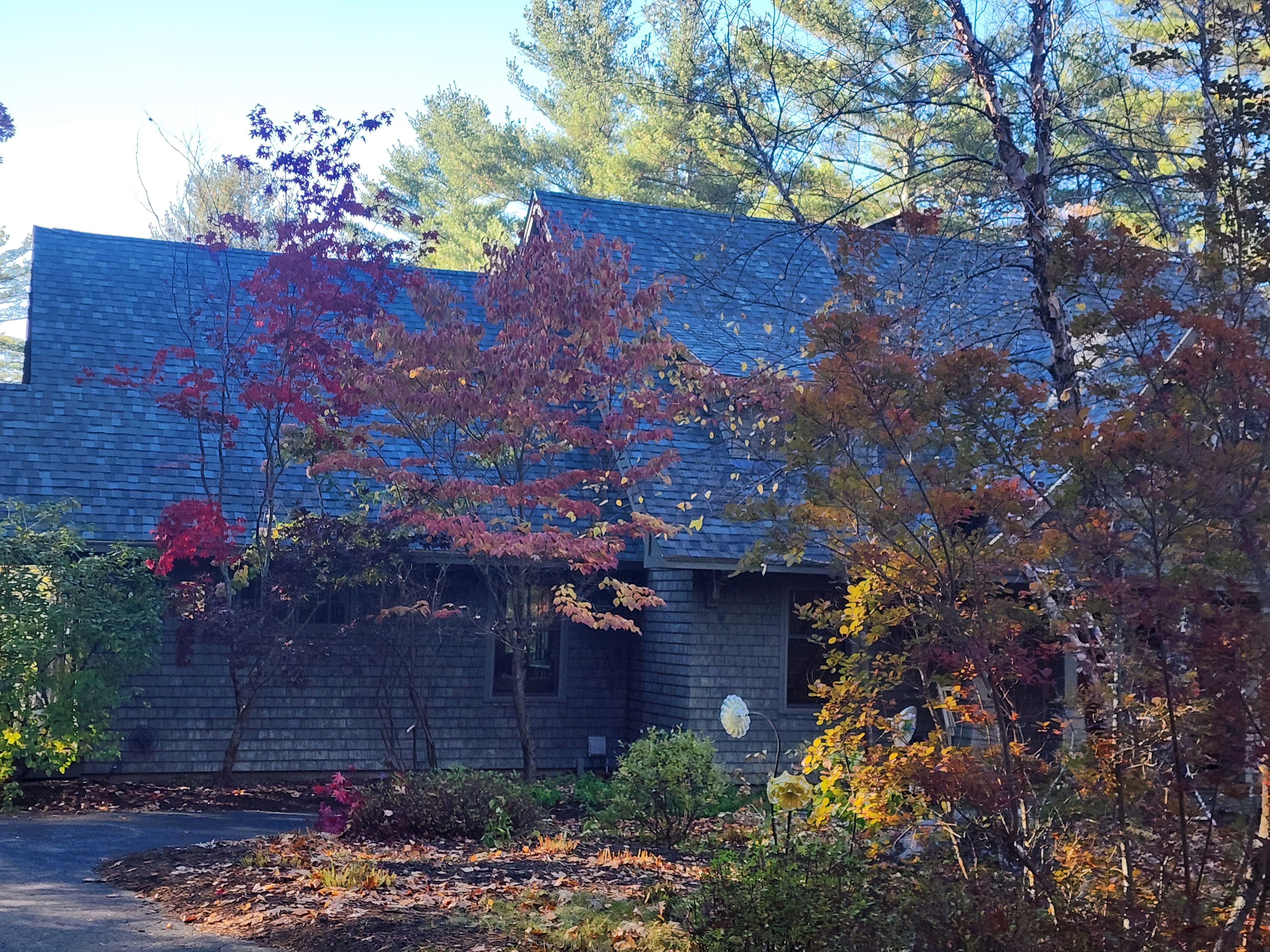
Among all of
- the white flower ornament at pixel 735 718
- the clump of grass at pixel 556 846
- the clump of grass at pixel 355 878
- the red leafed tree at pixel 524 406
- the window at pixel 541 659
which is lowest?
the clump of grass at pixel 556 846

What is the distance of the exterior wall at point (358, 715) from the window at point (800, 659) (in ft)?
6.97

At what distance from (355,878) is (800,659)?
8.62 m

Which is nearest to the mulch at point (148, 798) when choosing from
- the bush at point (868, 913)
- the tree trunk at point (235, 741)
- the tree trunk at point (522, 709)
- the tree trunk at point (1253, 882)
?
the tree trunk at point (235, 741)

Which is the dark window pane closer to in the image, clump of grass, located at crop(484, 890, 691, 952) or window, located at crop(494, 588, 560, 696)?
window, located at crop(494, 588, 560, 696)

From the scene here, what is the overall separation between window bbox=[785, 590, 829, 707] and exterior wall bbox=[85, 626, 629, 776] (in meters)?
2.13

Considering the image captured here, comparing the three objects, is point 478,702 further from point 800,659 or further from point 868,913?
point 868,913

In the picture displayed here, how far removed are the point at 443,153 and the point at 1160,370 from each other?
3408 cm

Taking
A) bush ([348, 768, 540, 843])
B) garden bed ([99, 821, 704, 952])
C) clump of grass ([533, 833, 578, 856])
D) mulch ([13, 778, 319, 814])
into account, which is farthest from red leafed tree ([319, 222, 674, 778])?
garden bed ([99, 821, 704, 952])

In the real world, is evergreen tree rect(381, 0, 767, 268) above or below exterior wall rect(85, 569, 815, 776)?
above

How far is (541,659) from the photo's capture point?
52.3ft

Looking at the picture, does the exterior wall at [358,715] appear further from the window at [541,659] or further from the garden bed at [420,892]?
the garden bed at [420,892]

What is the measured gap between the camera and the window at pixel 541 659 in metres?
15.7

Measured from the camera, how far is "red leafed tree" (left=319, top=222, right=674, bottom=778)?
12.0 m

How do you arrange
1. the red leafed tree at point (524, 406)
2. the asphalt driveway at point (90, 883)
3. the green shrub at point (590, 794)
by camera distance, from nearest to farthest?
the asphalt driveway at point (90, 883)
the red leafed tree at point (524, 406)
the green shrub at point (590, 794)
